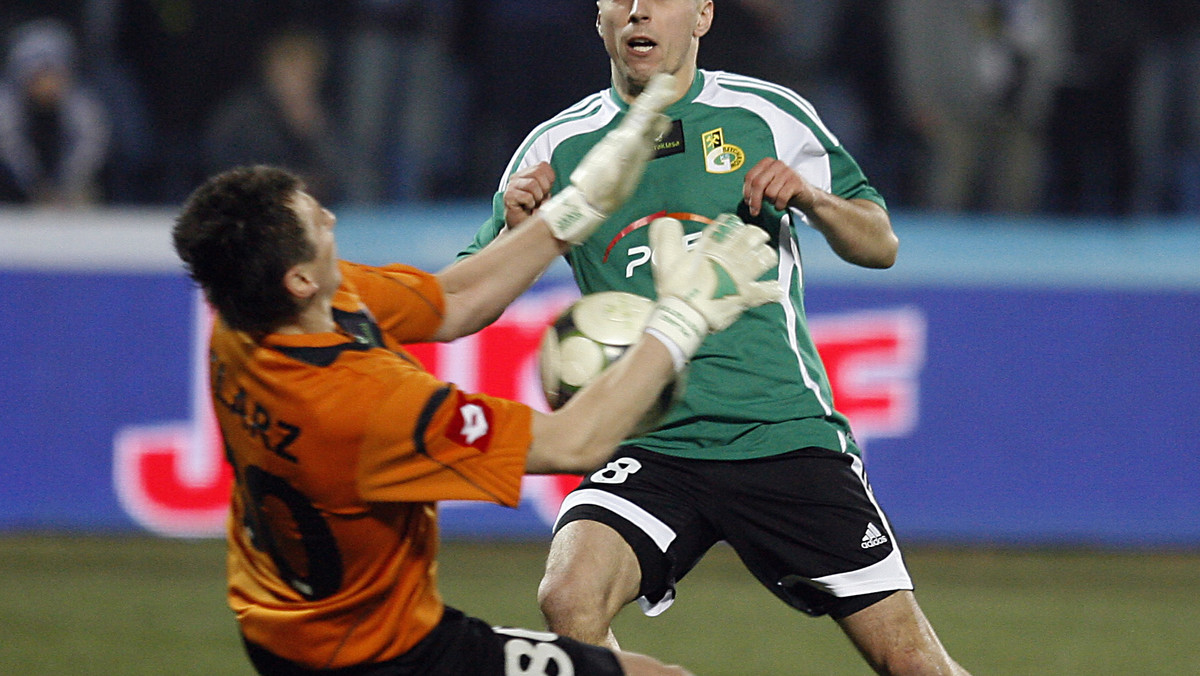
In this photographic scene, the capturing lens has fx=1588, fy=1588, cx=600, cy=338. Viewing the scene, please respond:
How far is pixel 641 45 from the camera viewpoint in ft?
13.8

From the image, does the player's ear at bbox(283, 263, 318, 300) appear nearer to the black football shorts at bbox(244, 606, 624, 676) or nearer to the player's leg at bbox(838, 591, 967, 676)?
the black football shorts at bbox(244, 606, 624, 676)

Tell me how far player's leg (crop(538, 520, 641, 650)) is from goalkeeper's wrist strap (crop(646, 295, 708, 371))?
0.93 m

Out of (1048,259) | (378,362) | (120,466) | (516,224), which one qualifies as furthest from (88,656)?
(1048,259)

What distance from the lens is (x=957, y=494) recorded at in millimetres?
8125

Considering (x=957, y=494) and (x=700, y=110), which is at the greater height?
(x=700, y=110)

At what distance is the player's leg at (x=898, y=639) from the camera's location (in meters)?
3.87

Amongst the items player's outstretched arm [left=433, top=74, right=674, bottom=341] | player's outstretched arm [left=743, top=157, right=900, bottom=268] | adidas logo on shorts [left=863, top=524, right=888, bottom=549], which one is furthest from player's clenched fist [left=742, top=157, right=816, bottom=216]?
adidas logo on shorts [left=863, top=524, right=888, bottom=549]

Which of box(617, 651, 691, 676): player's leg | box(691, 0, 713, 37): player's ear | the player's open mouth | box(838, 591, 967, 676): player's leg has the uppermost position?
box(691, 0, 713, 37): player's ear

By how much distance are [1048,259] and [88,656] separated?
5016 millimetres

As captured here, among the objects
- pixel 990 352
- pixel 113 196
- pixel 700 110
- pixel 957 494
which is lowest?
pixel 957 494

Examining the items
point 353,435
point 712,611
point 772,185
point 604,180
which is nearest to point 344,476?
point 353,435

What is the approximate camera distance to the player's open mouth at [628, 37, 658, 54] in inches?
165

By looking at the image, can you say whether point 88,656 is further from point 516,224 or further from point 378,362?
point 378,362

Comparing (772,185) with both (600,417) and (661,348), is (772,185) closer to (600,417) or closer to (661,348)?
(661,348)
